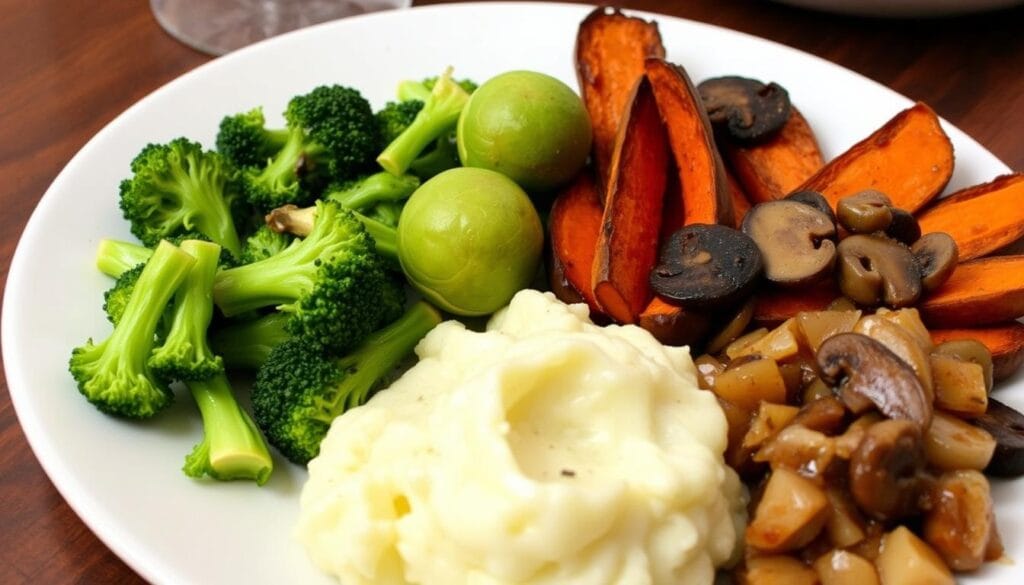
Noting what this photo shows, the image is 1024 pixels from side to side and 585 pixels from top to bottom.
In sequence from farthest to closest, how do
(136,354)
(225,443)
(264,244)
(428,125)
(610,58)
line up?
(610,58), (428,125), (264,244), (136,354), (225,443)

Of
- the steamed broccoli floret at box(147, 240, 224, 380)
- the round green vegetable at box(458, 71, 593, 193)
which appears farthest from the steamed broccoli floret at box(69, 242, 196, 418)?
the round green vegetable at box(458, 71, 593, 193)

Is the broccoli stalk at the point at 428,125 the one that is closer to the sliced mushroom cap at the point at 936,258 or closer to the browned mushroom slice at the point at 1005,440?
the sliced mushroom cap at the point at 936,258

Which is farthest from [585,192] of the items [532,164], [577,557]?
[577,557]

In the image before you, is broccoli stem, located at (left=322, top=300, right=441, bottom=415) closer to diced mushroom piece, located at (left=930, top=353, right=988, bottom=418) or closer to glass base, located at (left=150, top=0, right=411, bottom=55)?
diced mushroom piece, located at (left=930, top=353, right=988, bottom=418)

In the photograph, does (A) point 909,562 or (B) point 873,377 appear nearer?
(A) point 909,562

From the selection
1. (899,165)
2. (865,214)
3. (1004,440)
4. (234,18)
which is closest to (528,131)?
(865,214)

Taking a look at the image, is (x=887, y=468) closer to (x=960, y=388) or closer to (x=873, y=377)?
(x=873, y=377)
